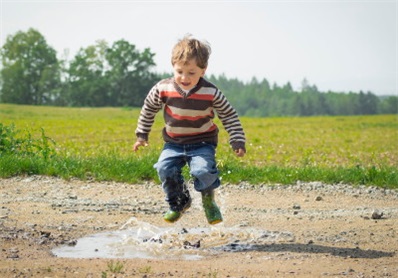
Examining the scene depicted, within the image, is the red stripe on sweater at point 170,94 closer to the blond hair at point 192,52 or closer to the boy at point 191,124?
the boy at point 191,124

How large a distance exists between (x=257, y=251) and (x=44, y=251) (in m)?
1.79

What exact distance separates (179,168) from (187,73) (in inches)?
35.5

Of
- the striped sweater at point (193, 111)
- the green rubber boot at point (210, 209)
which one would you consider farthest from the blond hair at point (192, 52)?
the green rubber boot at point (210, 209)

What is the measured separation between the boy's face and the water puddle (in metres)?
1.42

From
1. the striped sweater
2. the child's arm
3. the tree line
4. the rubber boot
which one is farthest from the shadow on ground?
the tree line

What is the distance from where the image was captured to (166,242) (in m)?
6.65

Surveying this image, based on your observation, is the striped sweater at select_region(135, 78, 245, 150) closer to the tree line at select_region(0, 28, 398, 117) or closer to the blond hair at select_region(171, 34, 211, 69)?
the blond hair at select_region(171, 34, 211, 69)

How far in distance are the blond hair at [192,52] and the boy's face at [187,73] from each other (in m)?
0.03

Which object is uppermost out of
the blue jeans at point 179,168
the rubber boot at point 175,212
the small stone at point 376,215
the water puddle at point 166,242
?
the blue jeans at point 179,168

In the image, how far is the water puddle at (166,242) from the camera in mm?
6219

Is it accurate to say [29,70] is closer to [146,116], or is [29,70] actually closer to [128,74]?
[128,74]

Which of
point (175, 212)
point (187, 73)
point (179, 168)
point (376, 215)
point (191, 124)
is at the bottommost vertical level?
point (376, 215)

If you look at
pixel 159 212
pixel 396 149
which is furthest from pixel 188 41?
pixel 396 149

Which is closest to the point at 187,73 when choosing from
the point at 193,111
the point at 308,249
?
the point at 193,111
